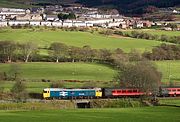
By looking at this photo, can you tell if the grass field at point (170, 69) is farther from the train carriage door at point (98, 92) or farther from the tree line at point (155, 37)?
the tree line at point (155, 37)

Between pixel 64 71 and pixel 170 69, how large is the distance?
1646 centimetres

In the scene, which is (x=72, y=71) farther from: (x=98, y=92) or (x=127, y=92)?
(x=127, y=92)

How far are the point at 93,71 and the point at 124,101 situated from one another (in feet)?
68.5

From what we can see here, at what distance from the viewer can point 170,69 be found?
→ 81062 millimetres

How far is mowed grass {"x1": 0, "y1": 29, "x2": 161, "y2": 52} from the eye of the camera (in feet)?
342

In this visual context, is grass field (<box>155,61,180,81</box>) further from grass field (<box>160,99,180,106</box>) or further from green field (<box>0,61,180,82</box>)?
grass field (<box>160,99,180,106</box>)

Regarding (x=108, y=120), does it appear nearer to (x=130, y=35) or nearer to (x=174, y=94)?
(x=174, y=94)

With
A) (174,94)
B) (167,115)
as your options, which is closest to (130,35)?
(174,94)

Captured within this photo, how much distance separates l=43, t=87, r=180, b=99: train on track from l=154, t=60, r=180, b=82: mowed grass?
13.3 metres

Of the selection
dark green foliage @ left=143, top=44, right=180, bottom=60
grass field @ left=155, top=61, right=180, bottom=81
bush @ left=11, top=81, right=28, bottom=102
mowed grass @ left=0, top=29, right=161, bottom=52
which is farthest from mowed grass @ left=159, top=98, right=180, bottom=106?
mowed grass @ left=0, top=29, right=161, bottom=52

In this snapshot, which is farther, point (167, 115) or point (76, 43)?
point (76, 43)

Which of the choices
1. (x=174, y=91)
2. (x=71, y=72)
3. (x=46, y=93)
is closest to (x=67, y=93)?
(x=46, y=93)

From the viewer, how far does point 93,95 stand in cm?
5919

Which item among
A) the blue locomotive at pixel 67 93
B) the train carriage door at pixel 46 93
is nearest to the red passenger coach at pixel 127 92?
the blue locomotive at pixel 67 93
